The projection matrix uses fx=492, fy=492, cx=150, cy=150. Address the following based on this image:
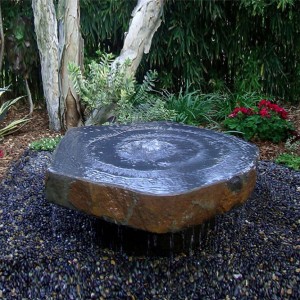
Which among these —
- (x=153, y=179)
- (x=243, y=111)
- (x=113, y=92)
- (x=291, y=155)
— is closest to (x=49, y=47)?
(x=113, y=92)

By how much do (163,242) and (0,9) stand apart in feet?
13.8

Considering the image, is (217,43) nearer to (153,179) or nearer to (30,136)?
(30,136)

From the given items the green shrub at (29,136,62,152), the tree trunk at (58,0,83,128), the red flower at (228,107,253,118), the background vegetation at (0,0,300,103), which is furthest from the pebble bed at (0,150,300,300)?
the background vegetation at (0,0,300,103)

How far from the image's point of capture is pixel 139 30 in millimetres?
5598

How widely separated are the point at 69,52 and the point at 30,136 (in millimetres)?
1056

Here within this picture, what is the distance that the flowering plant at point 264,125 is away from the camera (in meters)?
5.24

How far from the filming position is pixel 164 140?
3.56 metres

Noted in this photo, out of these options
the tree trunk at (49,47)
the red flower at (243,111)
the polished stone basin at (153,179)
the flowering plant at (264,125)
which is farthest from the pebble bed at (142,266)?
the tree trunk at (49,47)

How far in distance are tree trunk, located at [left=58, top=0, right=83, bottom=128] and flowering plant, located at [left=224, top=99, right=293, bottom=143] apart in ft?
5.79

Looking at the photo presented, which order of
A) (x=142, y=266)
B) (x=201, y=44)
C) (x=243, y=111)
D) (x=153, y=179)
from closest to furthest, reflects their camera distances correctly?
(x=153, y=179)
(x=142, y=266)
(x=243, y=111)
(x=201, y=44)

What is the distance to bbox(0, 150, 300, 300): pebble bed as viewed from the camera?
294 centimetres

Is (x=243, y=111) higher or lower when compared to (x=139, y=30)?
lower

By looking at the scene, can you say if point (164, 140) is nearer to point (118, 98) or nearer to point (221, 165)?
point (221, 165)

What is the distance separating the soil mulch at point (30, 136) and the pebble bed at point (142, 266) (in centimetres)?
132
